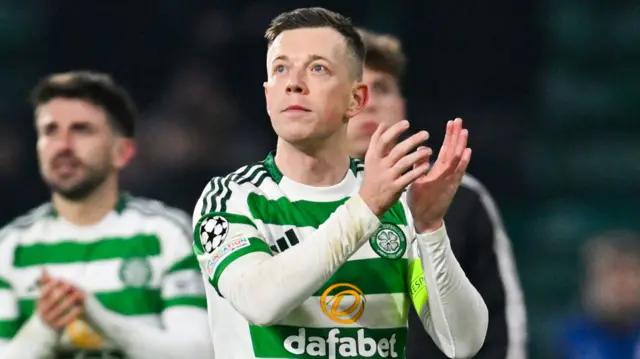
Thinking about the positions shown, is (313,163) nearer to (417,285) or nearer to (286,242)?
(286,242)

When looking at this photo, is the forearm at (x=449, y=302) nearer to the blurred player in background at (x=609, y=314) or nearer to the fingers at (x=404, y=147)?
the fingers at (x=404, y=147)

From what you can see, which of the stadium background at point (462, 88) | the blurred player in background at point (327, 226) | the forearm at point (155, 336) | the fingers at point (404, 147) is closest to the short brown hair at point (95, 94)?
the forearm at point (155, 336)

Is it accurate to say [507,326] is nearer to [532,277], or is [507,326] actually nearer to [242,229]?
[242,229]

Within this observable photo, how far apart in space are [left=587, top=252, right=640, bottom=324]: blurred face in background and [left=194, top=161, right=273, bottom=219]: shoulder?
12.2ft

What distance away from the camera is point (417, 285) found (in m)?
3.01

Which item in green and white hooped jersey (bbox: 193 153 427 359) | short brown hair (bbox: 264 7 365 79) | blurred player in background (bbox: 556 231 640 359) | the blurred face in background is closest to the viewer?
green and white hooped jersey (bbox: 193 153 427 359)

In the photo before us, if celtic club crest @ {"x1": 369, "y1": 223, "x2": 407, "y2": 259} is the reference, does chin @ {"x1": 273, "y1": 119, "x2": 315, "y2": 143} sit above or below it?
above

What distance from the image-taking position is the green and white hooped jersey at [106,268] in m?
4.60

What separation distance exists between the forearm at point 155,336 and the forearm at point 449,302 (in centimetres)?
168

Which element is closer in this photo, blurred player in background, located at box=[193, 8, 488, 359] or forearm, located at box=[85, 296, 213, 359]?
blurred player in background, located at box=[193, 8, 488, 359]

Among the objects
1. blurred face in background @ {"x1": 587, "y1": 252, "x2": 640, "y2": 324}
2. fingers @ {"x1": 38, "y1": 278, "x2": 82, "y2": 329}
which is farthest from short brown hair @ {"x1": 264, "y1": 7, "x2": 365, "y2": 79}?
blurred face in background @ {"x1": 587, "y1": 252, "x2": 640, "y2": 324}

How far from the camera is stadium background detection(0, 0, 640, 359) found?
7.82 metres

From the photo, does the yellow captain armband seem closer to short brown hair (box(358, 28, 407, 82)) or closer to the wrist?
the wrist

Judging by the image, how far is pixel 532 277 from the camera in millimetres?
7828
